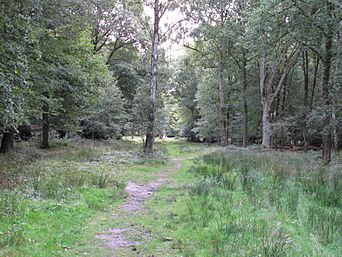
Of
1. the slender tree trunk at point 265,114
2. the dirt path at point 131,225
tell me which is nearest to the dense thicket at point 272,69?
the slender tree trunk at point 265,114

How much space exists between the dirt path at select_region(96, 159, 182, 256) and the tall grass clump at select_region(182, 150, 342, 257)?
0.90 meters

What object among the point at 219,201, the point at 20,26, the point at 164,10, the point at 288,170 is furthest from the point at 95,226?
the point at 164,10

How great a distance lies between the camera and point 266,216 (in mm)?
6469

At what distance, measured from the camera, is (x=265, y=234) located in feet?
17.4

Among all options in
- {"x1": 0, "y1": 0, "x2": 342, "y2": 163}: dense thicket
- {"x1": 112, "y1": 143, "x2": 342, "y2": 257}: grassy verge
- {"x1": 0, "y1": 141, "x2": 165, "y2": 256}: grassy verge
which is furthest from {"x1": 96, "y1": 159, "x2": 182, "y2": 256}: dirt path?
{"x1": 0, "y1": 0, "x2": 342, "y2": 163}: dense thicket

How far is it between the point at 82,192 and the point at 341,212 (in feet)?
19.3

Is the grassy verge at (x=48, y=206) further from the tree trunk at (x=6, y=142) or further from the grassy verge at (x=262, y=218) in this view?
the tree trunk at (x=6, y=142)

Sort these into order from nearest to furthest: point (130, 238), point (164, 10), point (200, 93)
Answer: point (130, 238), point (164, 10), point (200, 93)

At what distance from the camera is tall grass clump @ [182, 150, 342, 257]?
194 inches

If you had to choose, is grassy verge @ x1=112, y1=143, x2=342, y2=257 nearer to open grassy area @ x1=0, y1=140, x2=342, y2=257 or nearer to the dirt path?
open grassy area @ x1=0, y1=140, x2=342, y2=257

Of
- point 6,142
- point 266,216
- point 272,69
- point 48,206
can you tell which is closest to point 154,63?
point 6,142

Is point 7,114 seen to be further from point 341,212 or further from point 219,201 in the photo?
point 341,212

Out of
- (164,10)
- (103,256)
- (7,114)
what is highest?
(164,10)

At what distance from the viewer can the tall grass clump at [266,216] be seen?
4.92 m
